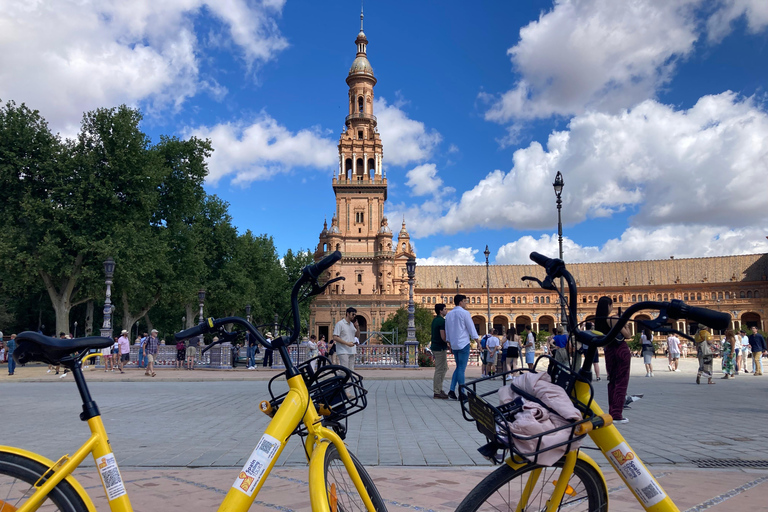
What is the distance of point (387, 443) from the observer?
6672mm

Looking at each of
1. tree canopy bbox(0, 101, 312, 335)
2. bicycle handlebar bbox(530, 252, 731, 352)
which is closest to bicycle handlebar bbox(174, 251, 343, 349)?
bicycle handlebar bbox(530, 252, 731, 352)

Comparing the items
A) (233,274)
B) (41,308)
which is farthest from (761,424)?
(41,308)

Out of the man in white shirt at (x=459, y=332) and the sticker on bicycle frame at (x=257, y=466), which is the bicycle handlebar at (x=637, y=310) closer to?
the sticker on bicycle frame at (x=257, y=466)

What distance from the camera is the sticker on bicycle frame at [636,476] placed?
98.1 inches

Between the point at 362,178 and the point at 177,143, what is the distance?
137 feet

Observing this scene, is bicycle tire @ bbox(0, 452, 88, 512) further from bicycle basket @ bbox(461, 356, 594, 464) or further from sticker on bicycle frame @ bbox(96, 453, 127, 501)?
bicycle basket @ bbox(461, 356, 594, 464)

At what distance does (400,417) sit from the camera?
9.01 metres

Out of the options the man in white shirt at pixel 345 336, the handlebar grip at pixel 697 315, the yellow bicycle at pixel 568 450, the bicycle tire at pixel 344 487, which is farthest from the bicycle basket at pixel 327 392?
the man in white shirt at pixel 345 336

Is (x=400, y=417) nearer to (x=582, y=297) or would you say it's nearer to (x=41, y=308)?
(x=41, y=308)

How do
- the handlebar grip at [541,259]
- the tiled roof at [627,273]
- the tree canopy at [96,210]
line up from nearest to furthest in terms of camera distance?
the handlebar grip at [541,259] → the tree canopy at [96,210] → the tiled roof at [627,273]

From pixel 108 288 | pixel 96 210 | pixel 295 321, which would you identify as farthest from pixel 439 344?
pixel 96 210

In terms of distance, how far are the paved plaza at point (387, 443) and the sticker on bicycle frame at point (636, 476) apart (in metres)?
1.78

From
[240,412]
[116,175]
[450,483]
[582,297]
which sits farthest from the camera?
[582,297]

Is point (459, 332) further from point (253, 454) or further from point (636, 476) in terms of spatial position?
point (253, 454)
